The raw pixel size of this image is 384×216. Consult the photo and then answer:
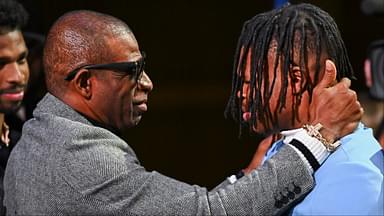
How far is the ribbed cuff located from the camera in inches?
91.0

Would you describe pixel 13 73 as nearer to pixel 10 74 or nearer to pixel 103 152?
pixel 10 74

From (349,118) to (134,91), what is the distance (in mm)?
675

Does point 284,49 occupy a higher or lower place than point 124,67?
higher


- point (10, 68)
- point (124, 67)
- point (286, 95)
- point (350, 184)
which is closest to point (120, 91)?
point (124, 67)

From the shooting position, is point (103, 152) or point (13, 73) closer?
point (103, 152)

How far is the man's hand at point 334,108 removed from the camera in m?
2.30

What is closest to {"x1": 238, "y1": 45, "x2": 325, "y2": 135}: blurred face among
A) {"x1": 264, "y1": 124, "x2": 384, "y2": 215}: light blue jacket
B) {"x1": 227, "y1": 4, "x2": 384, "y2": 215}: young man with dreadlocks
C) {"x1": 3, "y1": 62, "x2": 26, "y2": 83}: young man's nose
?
{"x1": 227, "y1": 4, "x2": 384, "y2": 215}: young man with dreadlocks

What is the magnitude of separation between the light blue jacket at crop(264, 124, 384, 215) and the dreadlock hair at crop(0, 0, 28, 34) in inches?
63.5

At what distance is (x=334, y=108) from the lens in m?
2.33

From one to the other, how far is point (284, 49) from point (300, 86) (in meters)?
0.11

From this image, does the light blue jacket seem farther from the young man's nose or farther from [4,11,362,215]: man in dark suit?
the young man's nose

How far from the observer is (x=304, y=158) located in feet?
7.66

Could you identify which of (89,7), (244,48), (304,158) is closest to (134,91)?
(244,48)

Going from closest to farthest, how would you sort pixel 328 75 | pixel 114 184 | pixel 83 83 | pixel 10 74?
pixel 328 75 < pixel 114 184 < pixel 83 83 < pixel 10 74
